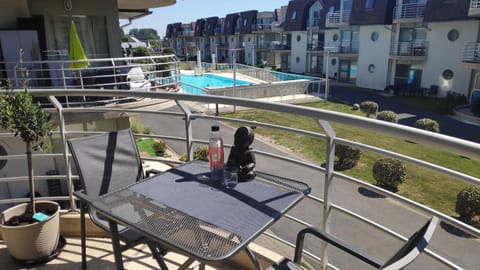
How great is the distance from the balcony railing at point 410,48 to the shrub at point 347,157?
13.3 m

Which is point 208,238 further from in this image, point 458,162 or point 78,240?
point 458,162

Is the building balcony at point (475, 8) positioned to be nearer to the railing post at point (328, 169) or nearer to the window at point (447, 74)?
the window at point (447, 74)

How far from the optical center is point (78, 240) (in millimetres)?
2725

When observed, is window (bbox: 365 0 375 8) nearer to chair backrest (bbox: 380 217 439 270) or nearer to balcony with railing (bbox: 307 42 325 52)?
balcony with railing (bbox: 307 42 325 52)

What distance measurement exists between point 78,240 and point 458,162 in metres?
11.6

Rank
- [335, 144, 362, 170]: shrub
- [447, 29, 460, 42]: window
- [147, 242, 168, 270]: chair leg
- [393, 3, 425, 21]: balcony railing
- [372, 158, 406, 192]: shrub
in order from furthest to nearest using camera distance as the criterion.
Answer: [393, 3, 425, 21]: balcony railing
[447, 29, 460, 42]: window
[335, 144, 362, 170]: shrub
[372, 158, 406, 192]: shrub
[147, 242, 168, 270]: chair leg

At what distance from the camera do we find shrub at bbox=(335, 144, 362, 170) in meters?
10.8

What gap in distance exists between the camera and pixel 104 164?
2.30 metres

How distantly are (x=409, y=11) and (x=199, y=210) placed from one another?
23.7 metres

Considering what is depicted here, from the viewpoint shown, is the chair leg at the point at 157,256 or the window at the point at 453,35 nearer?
the chair leg at the point at 157,256

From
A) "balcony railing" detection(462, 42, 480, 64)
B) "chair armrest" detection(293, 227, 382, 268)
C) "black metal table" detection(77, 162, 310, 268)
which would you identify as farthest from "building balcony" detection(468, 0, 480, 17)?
"chair armrest" detection(293, 227, 382, 268)

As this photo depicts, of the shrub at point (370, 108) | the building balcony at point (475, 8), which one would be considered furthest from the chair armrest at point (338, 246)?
the building balcony at point (475, 8)

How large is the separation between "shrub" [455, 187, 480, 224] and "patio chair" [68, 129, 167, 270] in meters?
7.42

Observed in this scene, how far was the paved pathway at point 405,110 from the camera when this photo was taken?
14138 mm
